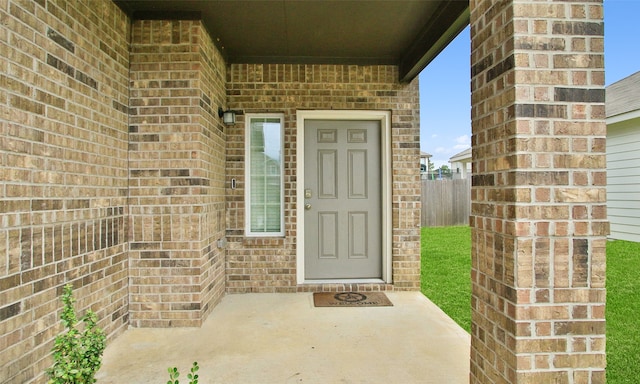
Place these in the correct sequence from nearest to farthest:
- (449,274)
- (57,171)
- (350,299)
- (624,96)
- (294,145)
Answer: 1. (57,171)
2. (350,299)
3. (294,145)
4. (449,274)
5. (624,96)

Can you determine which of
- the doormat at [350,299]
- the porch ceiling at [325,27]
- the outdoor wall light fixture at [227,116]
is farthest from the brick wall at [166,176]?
the doormat at [350,299]

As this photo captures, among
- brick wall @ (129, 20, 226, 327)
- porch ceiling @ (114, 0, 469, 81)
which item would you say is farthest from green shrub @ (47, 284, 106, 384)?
porch ceiling @ (114, 0, 469, 81)

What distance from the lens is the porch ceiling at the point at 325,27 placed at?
3064mm

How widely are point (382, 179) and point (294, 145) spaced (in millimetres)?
1128

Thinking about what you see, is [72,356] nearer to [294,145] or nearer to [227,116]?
[227,116]

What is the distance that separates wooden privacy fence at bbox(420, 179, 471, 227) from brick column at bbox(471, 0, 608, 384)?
32.4ft

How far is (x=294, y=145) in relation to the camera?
167 inches

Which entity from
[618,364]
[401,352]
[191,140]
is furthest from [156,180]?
[618,364]

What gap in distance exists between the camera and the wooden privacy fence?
11133 millimetres

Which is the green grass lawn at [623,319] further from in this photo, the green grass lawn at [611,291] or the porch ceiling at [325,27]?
the porch ceiling at [325,27]

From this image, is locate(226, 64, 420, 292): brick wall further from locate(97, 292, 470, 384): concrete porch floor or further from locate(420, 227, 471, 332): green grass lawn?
locate(97, 292, 470, 384): concrete porch floor

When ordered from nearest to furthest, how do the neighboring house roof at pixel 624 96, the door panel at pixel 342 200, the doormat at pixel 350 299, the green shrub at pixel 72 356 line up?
the green shrub at pixel 72 356 < the doormat at pixel 350 299 < the door panel at pixel 342 200 < the neighboring house roof at pixel 624 96

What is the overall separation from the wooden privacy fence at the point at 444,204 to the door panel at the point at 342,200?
713cm

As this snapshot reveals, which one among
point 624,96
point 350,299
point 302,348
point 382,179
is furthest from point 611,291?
point 624,96
